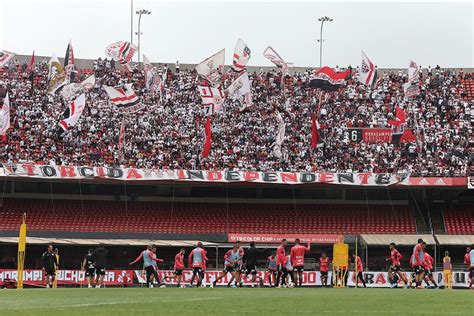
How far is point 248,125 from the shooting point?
64.4m

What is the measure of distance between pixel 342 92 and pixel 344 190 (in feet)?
34.1

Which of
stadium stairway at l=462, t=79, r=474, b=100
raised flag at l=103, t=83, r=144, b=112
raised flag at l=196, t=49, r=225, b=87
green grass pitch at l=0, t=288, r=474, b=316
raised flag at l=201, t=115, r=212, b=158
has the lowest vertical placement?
green grass pitch at l=0, t=288, r=474, b=316

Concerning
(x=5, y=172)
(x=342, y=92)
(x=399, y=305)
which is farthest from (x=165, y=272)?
(x=399, y=305)

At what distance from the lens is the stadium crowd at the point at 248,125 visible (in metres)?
60.0

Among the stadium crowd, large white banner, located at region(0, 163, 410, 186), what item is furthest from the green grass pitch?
the stadium crowd

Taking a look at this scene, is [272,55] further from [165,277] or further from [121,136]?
[165,277]

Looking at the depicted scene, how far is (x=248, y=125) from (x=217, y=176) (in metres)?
8.39

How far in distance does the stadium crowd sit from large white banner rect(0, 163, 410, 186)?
2794 millimetres

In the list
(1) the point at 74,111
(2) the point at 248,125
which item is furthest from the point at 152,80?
(1) the point at 74,111

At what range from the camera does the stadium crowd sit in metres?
60.0

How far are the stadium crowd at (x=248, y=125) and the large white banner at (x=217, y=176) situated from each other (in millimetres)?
2794

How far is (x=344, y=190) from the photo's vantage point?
201ft

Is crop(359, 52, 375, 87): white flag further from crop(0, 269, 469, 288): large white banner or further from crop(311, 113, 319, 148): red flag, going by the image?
crop(0, 269, 469, 288): large white banner

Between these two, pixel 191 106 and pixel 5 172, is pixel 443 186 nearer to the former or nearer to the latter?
pixel 191 106
